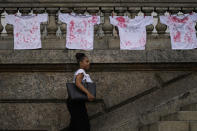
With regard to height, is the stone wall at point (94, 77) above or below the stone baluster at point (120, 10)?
below

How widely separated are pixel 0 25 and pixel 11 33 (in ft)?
0.91

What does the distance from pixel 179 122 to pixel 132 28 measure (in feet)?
10.9

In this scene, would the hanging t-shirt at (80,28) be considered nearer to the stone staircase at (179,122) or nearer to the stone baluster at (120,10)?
the stone baluster at (120,10)

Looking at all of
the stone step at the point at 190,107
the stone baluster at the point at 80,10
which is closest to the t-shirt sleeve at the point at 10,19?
the stone baluster at the point at 80,10

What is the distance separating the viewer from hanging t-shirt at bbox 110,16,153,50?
8750 millimetres

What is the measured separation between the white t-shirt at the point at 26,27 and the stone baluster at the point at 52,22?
110 millimetres

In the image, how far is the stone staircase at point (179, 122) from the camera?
6.04 meters

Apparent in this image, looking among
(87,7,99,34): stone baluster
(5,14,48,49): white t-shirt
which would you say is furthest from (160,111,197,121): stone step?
(5,14,48,49): white t-shirt

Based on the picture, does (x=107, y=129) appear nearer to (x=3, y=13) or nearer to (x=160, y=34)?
(x=160, y=34)

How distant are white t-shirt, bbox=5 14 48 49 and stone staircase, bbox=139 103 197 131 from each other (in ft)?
11.1

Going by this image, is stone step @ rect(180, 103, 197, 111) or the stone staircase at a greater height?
stone step @ rect(180, 103, 197, 111)

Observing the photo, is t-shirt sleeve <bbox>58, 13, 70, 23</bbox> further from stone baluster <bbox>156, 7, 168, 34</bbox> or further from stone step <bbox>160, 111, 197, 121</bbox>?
stone step <bbox>160, 111, 197, 121</bbox>

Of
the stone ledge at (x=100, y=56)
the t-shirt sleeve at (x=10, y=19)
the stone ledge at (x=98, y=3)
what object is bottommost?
the stone ledge at (x=100, y=56)

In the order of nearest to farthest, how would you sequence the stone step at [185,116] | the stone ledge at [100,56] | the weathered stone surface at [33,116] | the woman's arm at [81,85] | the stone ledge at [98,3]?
the stone step at [185,116] → the woman's arm at [81,85] → the weathered stone surface at [33,116] → the stone ledge at [100,56] → the stone ledge at [98,3]
